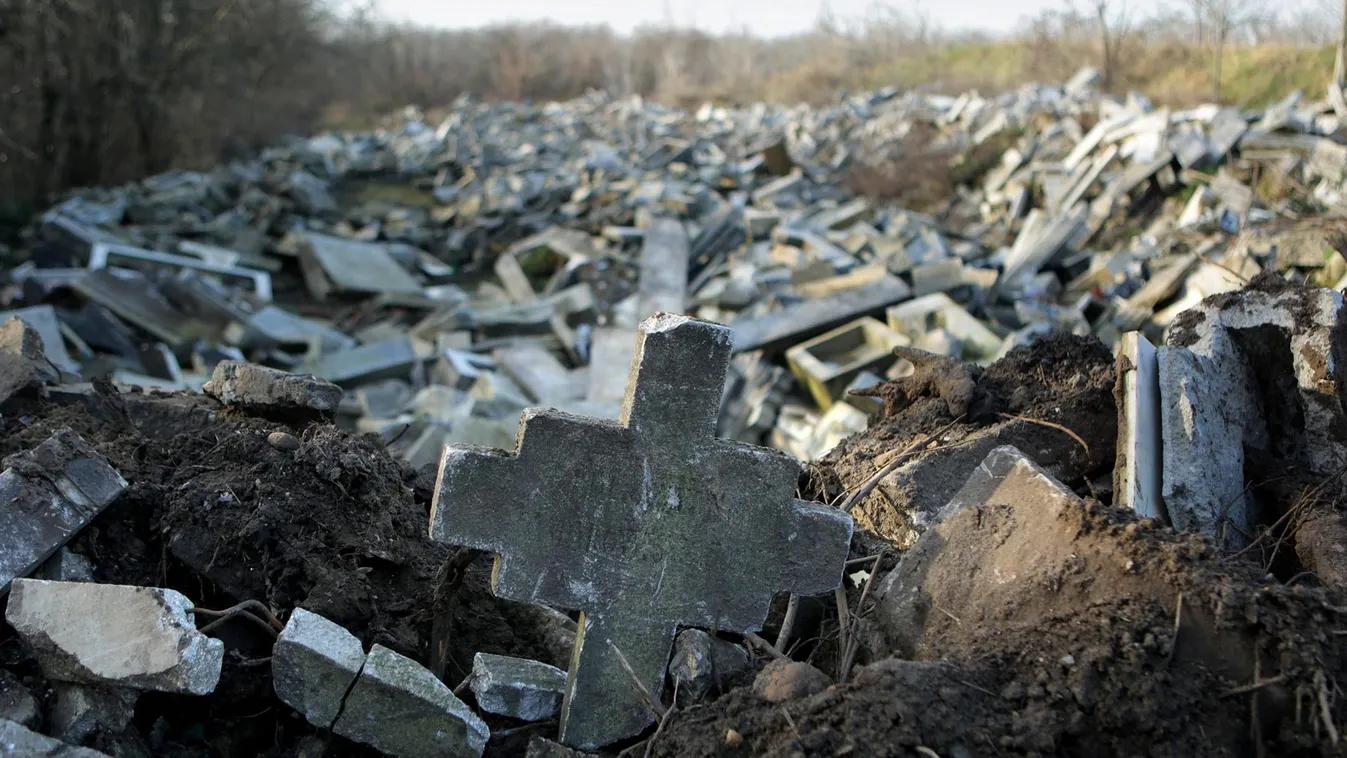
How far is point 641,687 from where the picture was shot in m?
2.75

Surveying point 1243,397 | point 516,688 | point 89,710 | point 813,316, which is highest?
point 1243,397

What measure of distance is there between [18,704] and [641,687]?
1546mm

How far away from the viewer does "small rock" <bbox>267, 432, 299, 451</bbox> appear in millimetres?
3283

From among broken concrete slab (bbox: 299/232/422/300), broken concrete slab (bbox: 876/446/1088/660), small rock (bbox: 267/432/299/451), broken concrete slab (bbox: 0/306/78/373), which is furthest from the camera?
broken concrete slab (bbox: 299/232/422/300)

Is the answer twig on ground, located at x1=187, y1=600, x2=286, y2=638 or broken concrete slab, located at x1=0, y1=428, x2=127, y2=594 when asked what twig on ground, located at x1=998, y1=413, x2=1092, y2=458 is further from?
broken concrete slab, located at x1=0, y1=428, x2=127, y2=594

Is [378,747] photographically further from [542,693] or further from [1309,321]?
[1309,321]

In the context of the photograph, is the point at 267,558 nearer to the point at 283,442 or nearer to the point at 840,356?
the point at 283,442

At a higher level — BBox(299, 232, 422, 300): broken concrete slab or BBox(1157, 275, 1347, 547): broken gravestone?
BBox(1157, 275, 1347, 547): broken gravestone

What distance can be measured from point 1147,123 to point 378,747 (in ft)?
42.1

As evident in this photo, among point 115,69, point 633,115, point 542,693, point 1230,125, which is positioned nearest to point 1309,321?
point 542,693

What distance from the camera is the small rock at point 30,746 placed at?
2.29 meters

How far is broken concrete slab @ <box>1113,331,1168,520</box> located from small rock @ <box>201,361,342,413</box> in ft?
8.67

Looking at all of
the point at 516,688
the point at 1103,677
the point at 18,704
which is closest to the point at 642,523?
the point at 516,688

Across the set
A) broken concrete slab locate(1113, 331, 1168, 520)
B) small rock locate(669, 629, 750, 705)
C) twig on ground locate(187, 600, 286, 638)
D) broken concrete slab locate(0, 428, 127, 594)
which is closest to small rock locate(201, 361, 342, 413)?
broken concrete slab locate(0, 428, 127, 594)
